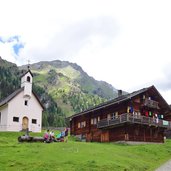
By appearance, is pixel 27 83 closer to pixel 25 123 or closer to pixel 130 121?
pixel 25 123

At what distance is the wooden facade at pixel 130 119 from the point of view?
49062mm

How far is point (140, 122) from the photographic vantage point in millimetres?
48625

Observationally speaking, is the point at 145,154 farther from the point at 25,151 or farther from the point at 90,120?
the point at 90,120

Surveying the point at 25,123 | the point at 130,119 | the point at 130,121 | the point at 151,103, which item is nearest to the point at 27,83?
the point at 25,123

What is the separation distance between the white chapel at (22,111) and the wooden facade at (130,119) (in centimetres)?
953

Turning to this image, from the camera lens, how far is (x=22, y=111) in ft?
203

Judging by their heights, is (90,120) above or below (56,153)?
above

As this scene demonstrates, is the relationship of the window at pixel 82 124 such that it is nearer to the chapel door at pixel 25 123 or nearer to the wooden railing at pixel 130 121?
the wooden railing at pixel 130 121

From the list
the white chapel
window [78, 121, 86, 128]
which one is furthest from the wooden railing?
the white chapel

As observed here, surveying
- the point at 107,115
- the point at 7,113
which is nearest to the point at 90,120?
the point at 107,115

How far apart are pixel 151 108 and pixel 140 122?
26.1 ft

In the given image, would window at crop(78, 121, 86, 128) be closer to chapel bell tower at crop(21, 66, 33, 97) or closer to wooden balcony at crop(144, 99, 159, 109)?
chapel bell tower at crop(21, 66, 33, 97)

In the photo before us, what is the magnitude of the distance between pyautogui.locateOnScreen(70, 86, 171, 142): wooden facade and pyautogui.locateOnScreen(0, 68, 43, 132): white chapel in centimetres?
953

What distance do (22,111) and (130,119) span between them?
23.6m
